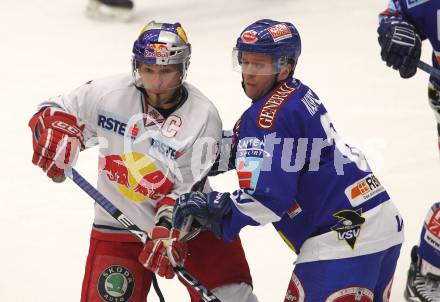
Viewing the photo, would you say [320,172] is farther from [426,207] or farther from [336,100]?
[336,100]

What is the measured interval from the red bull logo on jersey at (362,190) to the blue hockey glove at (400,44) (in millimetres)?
621

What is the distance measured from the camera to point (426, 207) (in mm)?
4738

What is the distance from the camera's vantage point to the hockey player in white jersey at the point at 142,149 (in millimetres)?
3326

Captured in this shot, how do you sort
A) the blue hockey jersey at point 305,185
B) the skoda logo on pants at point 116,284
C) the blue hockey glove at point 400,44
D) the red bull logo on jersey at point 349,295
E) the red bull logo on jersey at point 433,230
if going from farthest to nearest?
the red bull logo on jersey at point 433,230
the blue hockey glove at point 400,44
the skoda logo on pants at point 116,284
the red bull logo on jersey at point 349,295
the blue hockey jersey at point 305,185

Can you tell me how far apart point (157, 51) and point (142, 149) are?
0.34 m

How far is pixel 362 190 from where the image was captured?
319 centimetres

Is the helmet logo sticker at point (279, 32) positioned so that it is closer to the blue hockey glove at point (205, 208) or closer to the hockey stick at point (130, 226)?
the blue hockey glove at point (205, 208)

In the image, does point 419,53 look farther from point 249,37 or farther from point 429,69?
point 249,37

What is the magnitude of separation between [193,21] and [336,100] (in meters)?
1.48

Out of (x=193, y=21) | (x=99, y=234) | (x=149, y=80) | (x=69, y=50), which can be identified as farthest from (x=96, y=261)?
(x=193, y=21)

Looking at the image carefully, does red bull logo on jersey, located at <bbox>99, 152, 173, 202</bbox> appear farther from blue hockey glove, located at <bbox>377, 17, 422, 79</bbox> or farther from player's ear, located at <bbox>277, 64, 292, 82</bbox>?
blue hockey glove, located at <bbox>377, 17, 422, 79</bbox>

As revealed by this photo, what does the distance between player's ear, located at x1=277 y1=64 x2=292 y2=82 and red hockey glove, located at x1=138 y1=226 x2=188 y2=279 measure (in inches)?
22.1

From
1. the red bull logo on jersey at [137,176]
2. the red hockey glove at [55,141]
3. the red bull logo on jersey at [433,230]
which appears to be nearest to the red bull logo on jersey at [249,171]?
the red bull logo on jersey at [137,176]

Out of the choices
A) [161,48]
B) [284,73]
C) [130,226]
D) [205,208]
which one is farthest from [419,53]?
[130,226]
